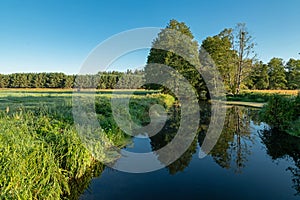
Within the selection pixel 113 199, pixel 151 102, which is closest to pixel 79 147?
pixel 113 199

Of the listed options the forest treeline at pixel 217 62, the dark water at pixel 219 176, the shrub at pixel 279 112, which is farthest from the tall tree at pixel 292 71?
the dark water at pixel 219 176

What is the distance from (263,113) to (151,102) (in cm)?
916

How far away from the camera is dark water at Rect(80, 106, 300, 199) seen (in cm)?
490

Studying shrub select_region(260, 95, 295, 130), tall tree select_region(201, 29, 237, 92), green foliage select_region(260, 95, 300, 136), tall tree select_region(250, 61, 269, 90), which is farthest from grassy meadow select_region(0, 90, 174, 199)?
tall tree select_region(250, 61, 269, 90)

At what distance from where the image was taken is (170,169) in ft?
21.1

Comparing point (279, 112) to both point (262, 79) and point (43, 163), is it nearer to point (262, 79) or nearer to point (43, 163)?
point (43, 163)

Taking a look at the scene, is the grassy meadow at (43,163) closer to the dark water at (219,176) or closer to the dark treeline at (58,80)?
the dark water at (219,176)

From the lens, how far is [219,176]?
19.4 feet

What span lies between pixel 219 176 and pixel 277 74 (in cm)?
5323

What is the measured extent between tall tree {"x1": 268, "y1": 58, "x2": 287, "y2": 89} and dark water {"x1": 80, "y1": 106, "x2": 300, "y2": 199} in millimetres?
47206

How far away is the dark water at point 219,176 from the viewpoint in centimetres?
490

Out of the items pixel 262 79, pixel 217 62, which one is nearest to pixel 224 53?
pixel 217 62

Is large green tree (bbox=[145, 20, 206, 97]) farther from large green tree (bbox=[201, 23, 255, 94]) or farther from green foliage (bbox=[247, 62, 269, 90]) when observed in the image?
green foliage (bbox=[247, 62, 269, 90])

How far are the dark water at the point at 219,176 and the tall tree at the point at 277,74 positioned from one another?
4721cm
